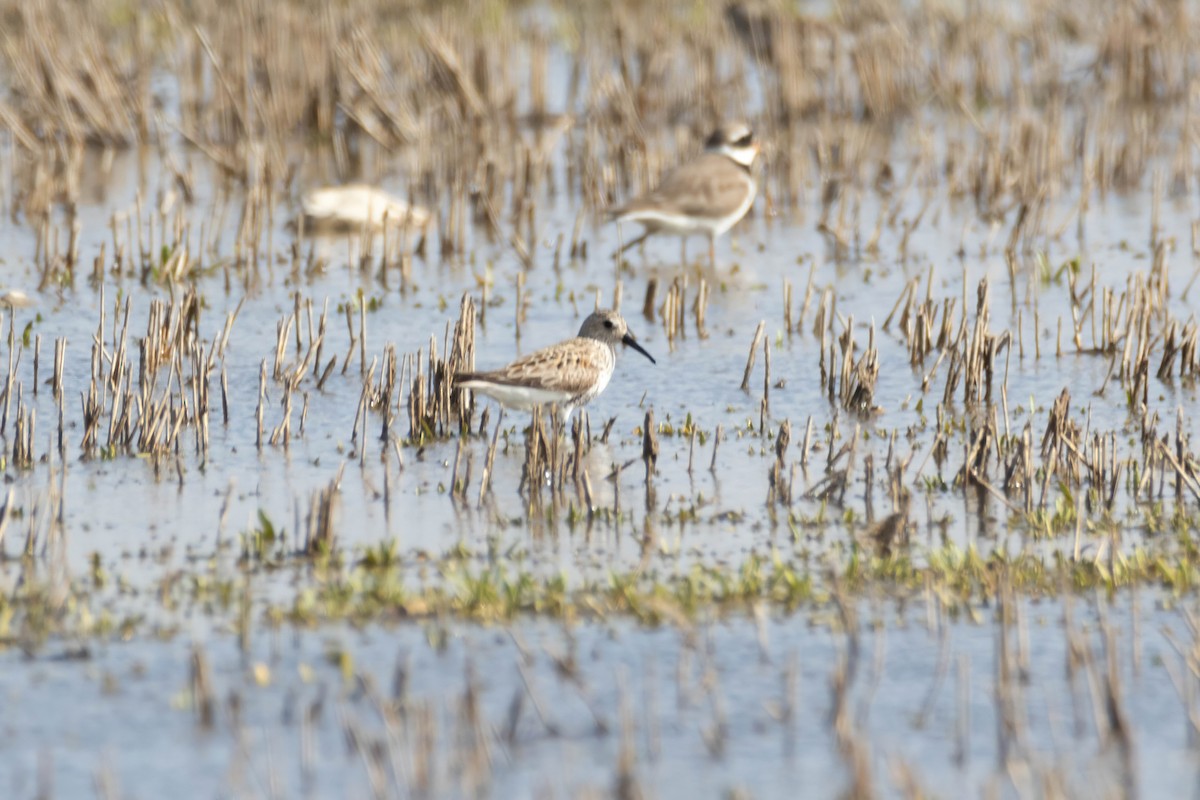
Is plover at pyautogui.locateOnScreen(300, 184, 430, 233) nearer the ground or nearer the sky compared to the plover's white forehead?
nearer the ground

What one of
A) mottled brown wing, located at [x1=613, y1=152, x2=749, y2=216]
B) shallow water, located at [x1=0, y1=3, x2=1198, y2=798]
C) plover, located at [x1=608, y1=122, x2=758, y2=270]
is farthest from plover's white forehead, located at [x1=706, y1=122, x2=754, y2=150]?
shallow water, located at [x1=0, y1=3, x2=1198, y2=798]

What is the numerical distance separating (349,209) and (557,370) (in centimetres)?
636

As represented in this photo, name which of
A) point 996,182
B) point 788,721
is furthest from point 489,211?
point 788,721

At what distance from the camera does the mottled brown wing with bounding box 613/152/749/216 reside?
15203 mm

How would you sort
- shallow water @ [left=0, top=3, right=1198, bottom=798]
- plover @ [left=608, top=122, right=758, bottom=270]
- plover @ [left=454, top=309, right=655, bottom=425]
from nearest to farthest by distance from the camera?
shallow water @ [left=0, top=3, right=1198, bottom=798] < plover @ [left=454, top=309, right=655, bottom=425] < plover @ [left=608, top=122, right=758, bottom=270]

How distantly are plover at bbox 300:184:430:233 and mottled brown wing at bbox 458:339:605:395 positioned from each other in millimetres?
5601

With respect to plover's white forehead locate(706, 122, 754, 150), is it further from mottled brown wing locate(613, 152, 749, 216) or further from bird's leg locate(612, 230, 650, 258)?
bird's leg locate(612, 230, 650, 258)

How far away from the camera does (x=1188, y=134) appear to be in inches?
708

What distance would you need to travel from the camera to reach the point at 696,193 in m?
15.3

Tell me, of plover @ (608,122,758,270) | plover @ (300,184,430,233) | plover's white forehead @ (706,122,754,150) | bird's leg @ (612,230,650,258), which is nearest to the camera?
plover @ (608,122,758,270)

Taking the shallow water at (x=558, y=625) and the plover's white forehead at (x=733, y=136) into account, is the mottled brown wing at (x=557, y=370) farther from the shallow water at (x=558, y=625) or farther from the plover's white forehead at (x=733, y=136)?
the plover's white forehead at (x=733, y=136)

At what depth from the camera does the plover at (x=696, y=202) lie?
49.8ft

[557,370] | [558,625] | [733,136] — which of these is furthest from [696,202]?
[558,625]

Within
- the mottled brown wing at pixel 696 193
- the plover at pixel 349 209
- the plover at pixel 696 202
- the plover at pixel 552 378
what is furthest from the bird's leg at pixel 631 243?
the plover at pixel 552 378
